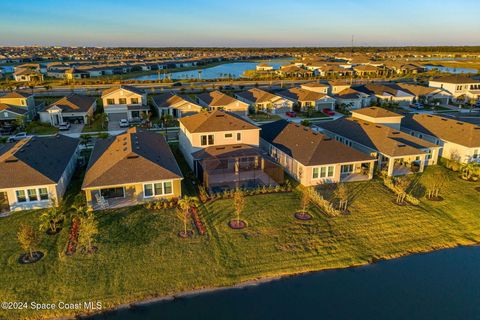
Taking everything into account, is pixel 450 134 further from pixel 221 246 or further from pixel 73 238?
pixel 73 238

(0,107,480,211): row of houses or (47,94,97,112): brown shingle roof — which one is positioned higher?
(47,94,97,112): brown shingle roof

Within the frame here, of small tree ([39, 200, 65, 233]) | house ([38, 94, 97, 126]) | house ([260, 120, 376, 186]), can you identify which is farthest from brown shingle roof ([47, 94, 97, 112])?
small tree ([39, 200, 65, 233])

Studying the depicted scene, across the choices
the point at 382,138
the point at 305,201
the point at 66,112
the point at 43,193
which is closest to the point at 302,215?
the point at 305,201

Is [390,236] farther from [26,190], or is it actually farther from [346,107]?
[346,107]

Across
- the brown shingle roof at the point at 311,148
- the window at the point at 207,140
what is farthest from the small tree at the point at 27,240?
the brown shingle roof at the point at 311,148

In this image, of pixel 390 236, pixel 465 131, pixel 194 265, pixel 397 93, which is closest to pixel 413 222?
pixel 390 236

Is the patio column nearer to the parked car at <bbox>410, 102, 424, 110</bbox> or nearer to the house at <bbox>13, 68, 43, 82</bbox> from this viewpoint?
the parked car at <bbox>410, 102, 424, 110</bbox>

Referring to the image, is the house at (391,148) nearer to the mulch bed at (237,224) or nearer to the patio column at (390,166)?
the patio column at (390,166)
